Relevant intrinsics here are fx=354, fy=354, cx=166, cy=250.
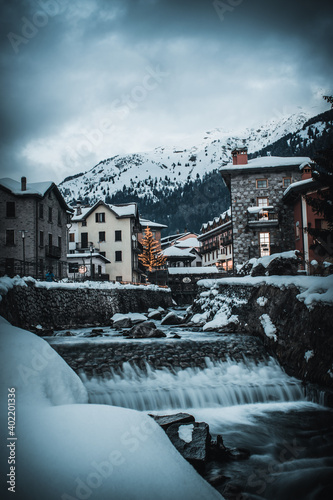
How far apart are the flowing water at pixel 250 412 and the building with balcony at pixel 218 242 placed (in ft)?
165

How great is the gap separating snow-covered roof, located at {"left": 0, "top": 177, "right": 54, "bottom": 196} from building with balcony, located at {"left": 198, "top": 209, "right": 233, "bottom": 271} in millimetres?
32909

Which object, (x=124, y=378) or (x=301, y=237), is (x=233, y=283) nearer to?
(x=124, y=378)

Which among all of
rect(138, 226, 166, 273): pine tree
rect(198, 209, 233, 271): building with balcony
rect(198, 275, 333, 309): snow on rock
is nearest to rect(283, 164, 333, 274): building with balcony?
rect(198, 275, 333, 309): snow on rock

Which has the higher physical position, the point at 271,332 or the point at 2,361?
the point at 2,361

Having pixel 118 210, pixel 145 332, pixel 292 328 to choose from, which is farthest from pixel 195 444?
pixel 118 210

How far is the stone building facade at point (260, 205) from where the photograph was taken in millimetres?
39125

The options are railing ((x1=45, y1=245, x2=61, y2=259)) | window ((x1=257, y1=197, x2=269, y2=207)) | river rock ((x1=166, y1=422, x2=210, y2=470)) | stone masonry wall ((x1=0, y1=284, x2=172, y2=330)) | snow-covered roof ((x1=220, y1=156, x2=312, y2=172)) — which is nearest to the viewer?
river rock ((x1=166, y1=422, x2=210, y2=470))

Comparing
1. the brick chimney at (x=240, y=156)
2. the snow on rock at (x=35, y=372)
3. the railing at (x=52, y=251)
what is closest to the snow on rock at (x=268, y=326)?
the snow on rock at (x=35, y=372)

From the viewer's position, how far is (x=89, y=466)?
394 centimetres

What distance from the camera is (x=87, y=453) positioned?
4113mm

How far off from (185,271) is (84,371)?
48163mm

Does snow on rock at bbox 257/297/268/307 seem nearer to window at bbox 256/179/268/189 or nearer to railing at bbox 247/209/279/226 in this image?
railing at bbox 247/209/279/226

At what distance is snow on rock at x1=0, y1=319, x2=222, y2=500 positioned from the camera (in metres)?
3.69

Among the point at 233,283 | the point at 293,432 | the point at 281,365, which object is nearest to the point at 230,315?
the point at 233,283
